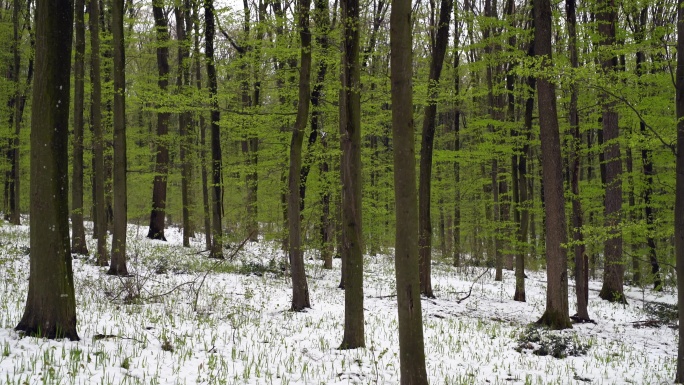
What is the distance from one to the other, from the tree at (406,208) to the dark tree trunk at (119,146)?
8648 mm

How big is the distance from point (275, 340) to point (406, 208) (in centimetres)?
375

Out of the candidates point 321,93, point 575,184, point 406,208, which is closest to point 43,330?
point 406,208

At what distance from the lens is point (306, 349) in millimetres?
7320

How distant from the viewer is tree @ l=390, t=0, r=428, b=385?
517 cm

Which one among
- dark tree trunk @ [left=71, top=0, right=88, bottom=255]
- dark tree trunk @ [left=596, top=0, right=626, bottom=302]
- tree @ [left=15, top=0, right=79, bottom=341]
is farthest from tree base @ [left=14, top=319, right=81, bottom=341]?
dark tree trunk @ [left=596, top=0, right=626, bottom=302]

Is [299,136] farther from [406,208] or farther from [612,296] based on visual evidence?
[612,296]

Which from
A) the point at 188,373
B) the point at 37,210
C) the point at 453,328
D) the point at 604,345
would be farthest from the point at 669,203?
the point at 37,210

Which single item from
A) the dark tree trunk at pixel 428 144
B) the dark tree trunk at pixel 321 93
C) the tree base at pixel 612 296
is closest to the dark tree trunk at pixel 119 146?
the dark tree trunk at pixel 321 93

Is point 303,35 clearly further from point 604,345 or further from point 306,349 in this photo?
point 604,345

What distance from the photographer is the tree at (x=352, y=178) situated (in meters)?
7.46

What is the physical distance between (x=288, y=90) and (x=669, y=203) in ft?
53.1

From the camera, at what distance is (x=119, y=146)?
11500 mm

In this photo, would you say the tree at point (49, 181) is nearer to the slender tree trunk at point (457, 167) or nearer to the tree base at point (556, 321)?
the tree base at point (556, 321)

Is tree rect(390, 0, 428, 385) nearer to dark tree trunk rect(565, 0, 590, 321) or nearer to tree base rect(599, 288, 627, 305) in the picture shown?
dark tree trunk rect(565, 0, 590, 321)
